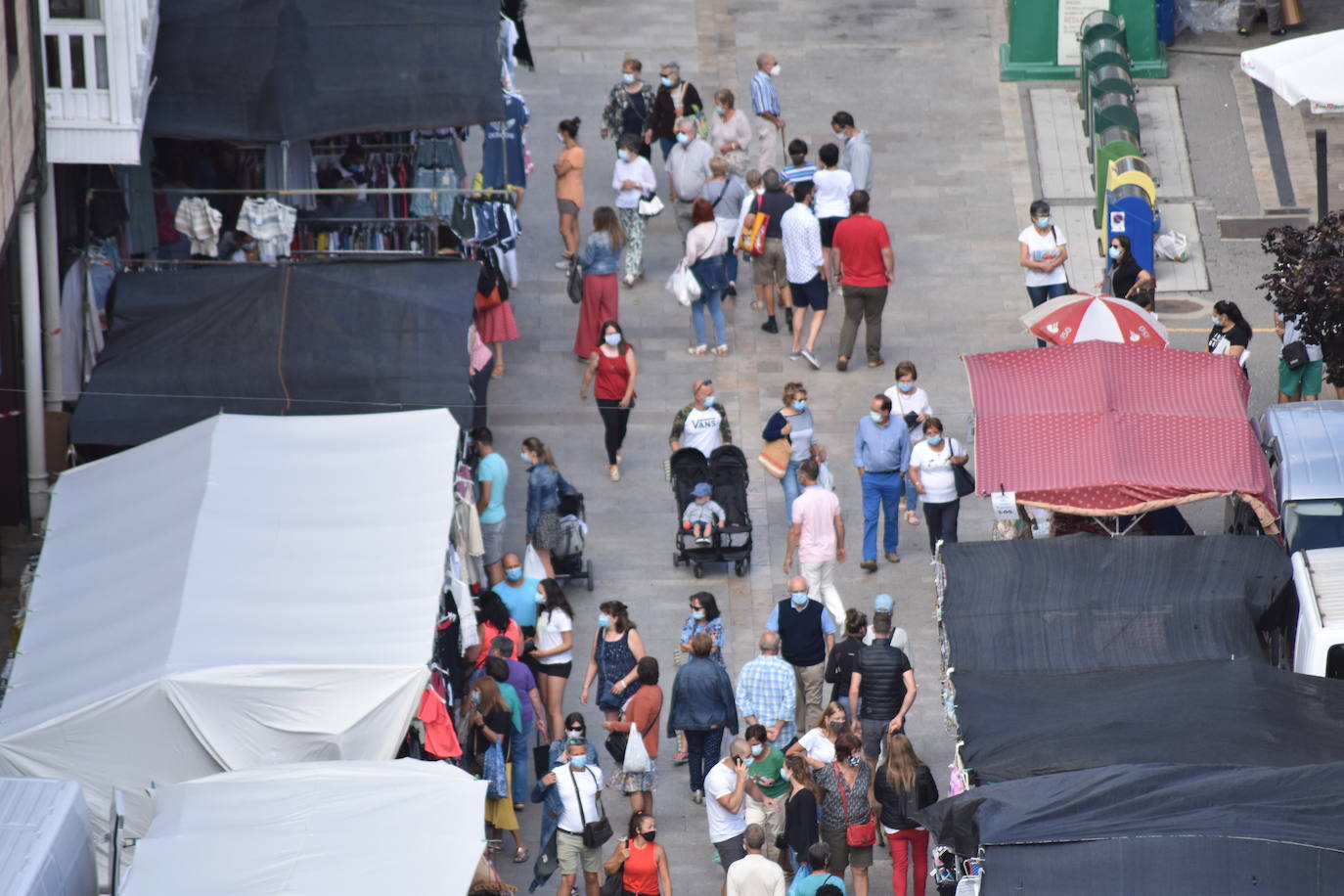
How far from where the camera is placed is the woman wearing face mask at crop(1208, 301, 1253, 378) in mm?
20656

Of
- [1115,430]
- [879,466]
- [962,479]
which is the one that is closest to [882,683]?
[1115,430]

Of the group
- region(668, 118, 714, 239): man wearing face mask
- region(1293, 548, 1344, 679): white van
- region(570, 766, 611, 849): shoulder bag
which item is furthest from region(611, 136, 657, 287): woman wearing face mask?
region(1293, 548, 1344, 679): white van

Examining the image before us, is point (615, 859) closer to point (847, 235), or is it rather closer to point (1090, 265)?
point (847, 235)

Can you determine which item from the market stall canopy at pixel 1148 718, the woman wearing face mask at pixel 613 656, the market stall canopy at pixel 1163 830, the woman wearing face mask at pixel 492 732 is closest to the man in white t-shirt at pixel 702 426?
the woman wearing face mask at pixel 613 656

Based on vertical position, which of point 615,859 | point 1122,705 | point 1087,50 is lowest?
point 615,859

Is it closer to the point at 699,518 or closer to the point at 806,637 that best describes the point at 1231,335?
the point at 699,518

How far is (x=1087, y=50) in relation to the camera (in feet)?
90.5

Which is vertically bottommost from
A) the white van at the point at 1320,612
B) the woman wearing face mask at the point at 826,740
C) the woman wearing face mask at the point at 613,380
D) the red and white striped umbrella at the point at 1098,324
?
the woman wearing face mask at the point at 826,740

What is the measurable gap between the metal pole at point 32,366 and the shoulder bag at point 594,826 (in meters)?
6.31

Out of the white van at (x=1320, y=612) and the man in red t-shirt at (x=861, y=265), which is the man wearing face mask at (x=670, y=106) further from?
the white van at (x=1320, y=612)

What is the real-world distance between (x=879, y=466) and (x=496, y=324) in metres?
4.45

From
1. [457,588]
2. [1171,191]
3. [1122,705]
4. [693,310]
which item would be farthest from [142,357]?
[1171,191]

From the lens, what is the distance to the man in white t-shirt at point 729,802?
15.9 metres

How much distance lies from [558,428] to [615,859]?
7.42 meters
